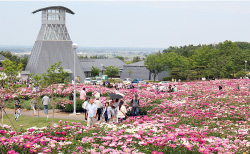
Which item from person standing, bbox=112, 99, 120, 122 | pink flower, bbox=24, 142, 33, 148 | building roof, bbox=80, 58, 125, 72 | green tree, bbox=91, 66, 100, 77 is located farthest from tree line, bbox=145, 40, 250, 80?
pink flower, bbox=24, 142, 33, 148

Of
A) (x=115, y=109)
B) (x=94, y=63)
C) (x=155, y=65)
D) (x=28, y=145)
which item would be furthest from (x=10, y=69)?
(x=94, y=63)

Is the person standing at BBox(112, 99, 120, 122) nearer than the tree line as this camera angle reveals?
Yes

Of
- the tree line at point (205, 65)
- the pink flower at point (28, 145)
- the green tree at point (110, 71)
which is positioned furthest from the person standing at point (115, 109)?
the green tree at point (110, 71)

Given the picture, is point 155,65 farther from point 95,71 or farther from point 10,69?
point 10,69

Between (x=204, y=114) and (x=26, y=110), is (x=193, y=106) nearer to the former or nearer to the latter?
(x=204, y=114)

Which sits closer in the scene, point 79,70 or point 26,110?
point 26,110

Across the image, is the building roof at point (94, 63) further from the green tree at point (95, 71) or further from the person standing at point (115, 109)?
the person standing at point (115, 109)

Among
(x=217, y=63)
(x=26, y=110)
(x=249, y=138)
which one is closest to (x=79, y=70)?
(x=217, y=63)

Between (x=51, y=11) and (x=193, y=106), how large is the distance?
184ft

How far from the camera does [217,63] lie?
68.8 metres

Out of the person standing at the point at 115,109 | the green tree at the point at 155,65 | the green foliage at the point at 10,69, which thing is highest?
the green tree at the point at 155,65

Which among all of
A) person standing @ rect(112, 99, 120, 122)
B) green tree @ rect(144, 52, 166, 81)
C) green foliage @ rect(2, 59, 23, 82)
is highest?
green tree @ rect(144, 52, 166, 81)

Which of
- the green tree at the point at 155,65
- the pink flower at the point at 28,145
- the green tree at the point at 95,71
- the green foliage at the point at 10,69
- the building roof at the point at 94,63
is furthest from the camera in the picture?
the building roof at the point at 94,63

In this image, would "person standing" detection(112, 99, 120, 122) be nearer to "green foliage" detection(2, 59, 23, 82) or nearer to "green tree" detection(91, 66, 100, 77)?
"green foliage" detection(2, 59, 23, 82)
